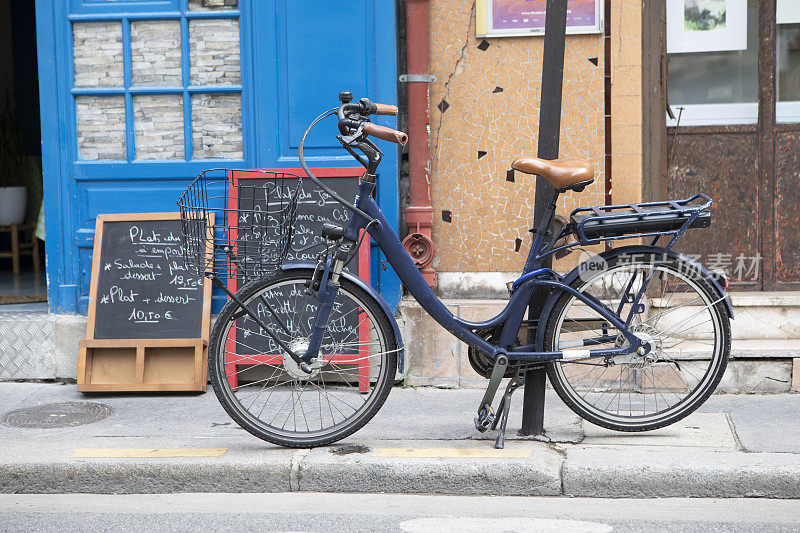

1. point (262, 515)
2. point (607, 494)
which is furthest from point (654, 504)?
point (262, 515)

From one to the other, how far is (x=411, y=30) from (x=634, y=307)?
7.39ft

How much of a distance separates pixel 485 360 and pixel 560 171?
0.98 metres

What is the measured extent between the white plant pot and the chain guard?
5403mm

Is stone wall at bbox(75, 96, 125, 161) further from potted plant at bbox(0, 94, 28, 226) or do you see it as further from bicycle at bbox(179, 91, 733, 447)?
potted plant at bbox(0, 94, 28, 226)

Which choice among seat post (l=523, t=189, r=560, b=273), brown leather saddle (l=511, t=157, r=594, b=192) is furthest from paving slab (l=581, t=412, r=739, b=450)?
brown leather saddle (l=511, t=157, r=594, b=192)

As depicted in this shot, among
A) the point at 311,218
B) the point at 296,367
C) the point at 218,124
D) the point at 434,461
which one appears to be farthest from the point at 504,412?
the point at 218,124

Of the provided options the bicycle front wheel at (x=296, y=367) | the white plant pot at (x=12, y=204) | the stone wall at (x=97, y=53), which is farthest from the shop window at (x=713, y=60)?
the white plant pot at (x=12, y=204)

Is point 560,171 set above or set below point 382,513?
above

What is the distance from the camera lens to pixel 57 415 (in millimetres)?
4895

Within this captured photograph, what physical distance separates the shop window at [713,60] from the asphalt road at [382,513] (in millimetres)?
3094

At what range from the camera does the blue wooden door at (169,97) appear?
17.7 feet

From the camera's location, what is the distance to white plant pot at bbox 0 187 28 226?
7.89 m

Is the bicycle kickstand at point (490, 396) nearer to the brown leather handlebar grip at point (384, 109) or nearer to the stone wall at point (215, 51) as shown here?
the brown leather handlebar grip at point (384, 109)

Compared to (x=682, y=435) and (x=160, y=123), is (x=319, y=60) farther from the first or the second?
(x=682, y=435)
